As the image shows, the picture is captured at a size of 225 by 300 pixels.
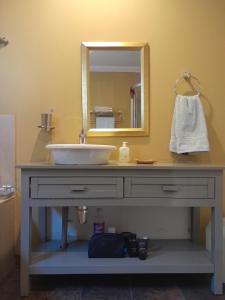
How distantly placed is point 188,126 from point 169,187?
57cm

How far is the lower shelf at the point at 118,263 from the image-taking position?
68.1 inches

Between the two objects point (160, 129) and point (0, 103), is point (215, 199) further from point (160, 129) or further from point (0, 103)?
point (0, 103)

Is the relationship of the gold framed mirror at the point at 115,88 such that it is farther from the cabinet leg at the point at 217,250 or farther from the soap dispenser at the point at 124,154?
the cabinet leg at the point at 217,250

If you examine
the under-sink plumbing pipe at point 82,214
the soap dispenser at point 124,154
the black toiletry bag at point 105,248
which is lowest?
the black toiletry bag at point 105,248

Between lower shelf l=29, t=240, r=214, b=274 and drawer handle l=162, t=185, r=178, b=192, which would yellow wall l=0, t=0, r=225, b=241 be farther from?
lower shelf l=29, t=240, r=214, b=274

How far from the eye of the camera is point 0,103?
222 cm

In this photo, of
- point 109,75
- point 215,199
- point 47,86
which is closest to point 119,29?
point 109,75

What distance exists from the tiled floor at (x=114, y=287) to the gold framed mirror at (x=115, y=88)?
1.00 meters

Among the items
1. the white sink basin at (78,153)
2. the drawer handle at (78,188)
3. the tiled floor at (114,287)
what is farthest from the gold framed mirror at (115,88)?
the tiled floor at (114,287)

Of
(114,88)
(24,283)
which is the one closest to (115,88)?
(114,88)

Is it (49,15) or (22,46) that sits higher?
(49,15)

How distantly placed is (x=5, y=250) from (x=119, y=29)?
69.6 inches

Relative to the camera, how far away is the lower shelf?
1730mm

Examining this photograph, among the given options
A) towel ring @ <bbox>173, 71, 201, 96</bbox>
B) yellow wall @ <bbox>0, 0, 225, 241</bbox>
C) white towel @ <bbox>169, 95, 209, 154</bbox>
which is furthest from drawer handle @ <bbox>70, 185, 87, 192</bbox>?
towel ring @ <bbox>173, 71, 201, 96</bbox>
